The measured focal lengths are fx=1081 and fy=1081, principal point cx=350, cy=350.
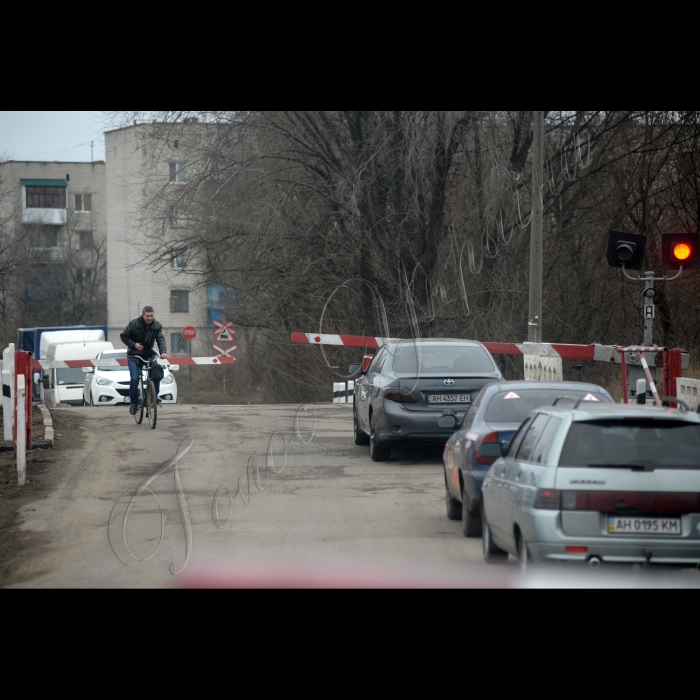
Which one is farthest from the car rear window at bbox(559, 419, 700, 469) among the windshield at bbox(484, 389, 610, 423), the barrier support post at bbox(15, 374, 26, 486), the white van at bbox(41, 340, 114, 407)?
the white van at bbox(41, 340, 114, 407)

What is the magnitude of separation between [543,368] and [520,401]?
766 centimetres

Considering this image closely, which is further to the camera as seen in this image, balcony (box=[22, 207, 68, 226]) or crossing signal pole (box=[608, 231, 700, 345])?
balcony (box=[22, 207, 68, 226])

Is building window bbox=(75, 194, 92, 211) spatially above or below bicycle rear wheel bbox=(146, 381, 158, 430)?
above

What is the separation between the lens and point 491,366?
14.5 m

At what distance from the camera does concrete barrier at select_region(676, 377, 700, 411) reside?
40.8 ft

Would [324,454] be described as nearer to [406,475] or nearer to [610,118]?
[406,475]

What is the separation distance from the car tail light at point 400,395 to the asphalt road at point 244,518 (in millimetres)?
922

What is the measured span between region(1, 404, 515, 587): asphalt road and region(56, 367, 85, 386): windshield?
20750 mm

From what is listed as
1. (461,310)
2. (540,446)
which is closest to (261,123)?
(461,310)

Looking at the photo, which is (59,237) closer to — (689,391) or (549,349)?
(549,349)

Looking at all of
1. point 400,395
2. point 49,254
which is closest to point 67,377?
point 400,395

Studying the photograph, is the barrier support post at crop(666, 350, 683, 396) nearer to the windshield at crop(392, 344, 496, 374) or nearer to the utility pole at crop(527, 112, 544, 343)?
the windshield at crop(392, 344, 496, 374)

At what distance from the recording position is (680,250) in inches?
551

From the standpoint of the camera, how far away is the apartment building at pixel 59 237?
253 ft
